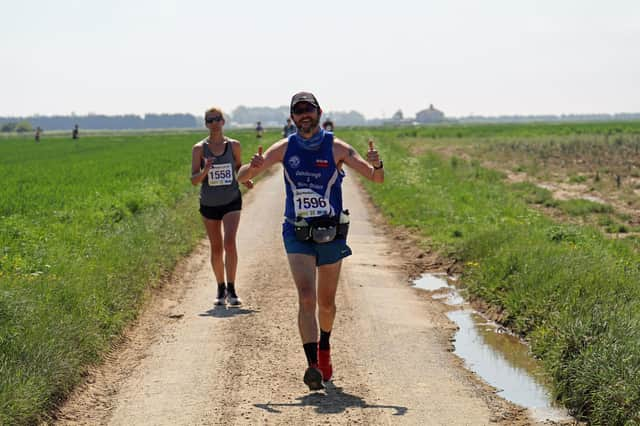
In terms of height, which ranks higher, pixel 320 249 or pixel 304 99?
pixel 304 99

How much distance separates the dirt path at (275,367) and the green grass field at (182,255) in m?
0.36

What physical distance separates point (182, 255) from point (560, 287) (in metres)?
6.06

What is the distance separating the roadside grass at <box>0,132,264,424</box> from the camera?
6.15 m

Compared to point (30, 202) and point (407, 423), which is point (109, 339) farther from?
point (30, 202)

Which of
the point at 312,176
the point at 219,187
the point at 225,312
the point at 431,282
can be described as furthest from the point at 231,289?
the point at 312,176

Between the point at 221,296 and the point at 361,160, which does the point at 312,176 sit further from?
the point at 221,296

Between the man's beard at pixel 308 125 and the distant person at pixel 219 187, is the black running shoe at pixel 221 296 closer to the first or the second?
the distant person at pixel 219 187

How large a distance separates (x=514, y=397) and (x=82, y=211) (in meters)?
11.4

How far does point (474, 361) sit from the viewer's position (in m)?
7.56

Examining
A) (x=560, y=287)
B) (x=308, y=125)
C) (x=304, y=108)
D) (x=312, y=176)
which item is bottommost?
(x=560, y=287)

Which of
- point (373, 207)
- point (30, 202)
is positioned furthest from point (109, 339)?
point (373, 207)

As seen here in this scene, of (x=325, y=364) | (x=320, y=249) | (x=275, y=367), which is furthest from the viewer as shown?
(x=275, y=367)

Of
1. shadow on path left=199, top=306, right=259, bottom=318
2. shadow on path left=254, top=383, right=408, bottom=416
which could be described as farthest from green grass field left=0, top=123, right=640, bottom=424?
shadow on path left=254, top=383, right=408, bottom=416

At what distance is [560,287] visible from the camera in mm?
8781
